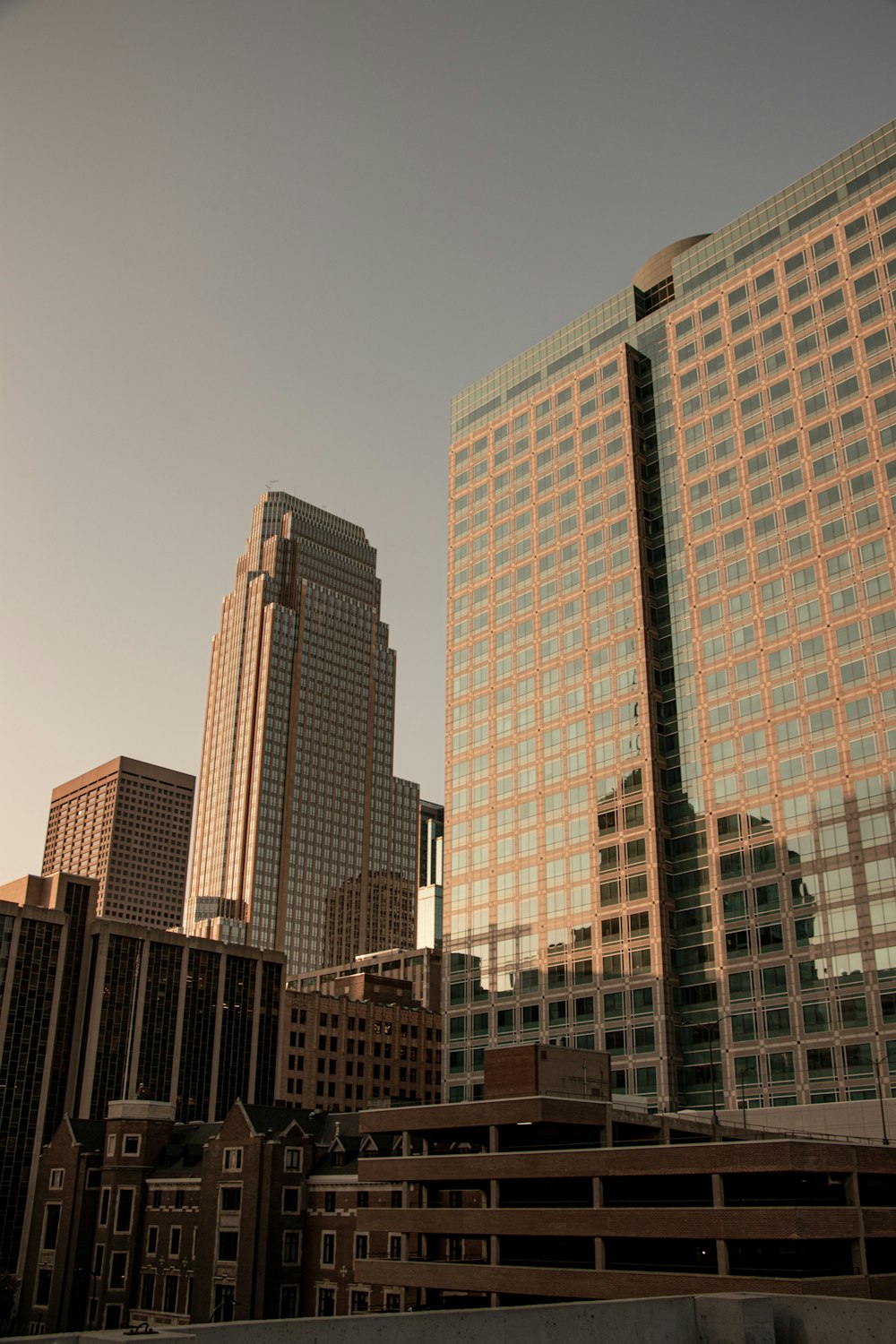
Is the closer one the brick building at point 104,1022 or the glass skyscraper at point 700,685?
the glass skyscraper at point 700,685

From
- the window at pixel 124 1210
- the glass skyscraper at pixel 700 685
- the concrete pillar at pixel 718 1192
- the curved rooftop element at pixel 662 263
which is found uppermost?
the curved rooftop element at pixel 662 263

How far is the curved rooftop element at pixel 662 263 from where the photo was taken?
146125 mm

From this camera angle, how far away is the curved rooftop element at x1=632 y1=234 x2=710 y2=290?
146125mm

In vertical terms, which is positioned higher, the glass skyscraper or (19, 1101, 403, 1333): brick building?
the glass skyscraper

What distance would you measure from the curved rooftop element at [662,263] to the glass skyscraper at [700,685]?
22.3 inches

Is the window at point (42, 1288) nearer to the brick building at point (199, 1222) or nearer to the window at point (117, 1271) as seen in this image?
the brick building at point (199, 1222)

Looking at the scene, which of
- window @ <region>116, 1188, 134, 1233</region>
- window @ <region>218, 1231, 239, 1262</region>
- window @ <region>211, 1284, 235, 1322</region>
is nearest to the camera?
window @ <region>211, 1284, 235, 1322</region>

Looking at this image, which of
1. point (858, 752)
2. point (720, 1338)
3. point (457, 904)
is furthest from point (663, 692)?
point (720, 1338)

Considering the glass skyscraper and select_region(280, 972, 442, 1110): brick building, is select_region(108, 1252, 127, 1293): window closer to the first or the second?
the glass skyscraper

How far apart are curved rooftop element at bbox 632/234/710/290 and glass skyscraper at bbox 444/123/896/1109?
1.86 feet

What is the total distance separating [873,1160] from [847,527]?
62700 millimetres

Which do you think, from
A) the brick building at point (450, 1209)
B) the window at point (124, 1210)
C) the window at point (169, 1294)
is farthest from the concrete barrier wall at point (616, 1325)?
the window at point (124, 1210)

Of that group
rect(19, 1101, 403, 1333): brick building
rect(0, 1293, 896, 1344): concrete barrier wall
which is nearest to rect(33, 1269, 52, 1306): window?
rect(19, 1101, 403, 1333): brick building

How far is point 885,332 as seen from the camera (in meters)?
116
